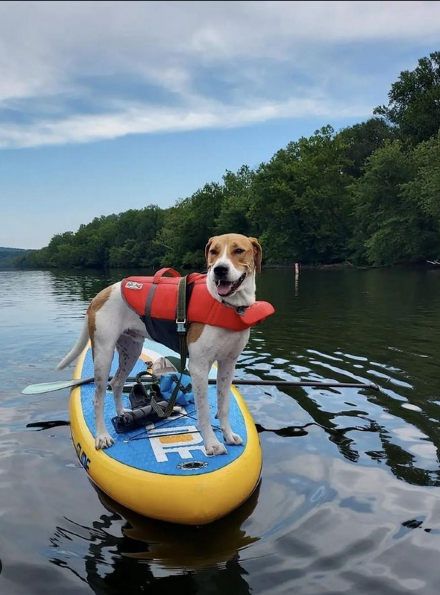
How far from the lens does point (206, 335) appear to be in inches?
173

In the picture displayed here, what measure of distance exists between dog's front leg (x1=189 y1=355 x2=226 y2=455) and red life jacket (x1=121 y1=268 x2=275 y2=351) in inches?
15.9

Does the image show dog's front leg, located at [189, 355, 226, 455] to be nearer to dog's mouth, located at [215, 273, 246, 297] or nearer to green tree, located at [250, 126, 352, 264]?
dog's mouth, located at [215, 273, 246, 297]

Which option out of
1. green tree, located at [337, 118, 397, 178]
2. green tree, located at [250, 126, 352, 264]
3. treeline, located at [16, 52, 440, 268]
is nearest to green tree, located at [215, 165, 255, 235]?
treeline, located at [16, 52, 440, 268]

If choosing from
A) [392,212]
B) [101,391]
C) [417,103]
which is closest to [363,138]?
[417,103]

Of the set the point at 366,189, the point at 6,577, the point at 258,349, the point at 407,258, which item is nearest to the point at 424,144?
the point at 366,189

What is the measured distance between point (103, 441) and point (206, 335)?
1610 mm

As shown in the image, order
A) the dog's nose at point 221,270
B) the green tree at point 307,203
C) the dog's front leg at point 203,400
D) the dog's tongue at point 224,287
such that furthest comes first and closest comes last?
the green tree at point 307,203, the dog's front leg at point 203,400, the dog's tongue at point 224,287, the dog's nose at point 221,270

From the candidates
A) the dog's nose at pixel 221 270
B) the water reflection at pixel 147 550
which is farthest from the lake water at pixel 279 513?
the dog's nose at pixel 221 270

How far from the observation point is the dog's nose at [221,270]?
3990mm

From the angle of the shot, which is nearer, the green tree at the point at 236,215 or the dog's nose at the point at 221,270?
the dog's nose at the point at 221,270

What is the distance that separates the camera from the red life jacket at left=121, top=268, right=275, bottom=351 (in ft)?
14.4

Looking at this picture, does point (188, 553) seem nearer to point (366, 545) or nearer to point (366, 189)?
point (366, 545)

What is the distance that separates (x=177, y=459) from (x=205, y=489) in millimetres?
512

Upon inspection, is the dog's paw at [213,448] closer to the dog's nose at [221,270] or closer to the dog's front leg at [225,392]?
the dog's front leg at [225,392]
